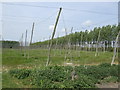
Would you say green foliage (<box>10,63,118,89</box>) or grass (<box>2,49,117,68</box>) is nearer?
green foliage (<box>10,63,118,89</box>)

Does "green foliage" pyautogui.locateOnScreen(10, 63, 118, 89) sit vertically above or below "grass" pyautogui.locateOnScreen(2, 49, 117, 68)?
above

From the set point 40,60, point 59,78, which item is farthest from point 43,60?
point 59,78

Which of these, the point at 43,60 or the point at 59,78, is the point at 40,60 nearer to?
the point at 43,60

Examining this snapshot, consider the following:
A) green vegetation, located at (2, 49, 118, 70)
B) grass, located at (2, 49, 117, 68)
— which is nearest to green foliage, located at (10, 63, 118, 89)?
green vegetation, located at (2, 49, 118, 70)

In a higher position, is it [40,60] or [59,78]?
[59,78]

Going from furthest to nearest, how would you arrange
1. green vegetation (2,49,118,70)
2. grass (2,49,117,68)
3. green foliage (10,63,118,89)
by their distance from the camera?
grass (2,49,117,68), green vegetation (2,49,118,70), green foliage (10,63,118,89)

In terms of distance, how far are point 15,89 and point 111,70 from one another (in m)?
8.04

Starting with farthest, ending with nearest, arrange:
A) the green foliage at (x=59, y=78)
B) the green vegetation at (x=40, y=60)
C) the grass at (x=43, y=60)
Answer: the grass at (x=43, y=60) < the green vegetation at (x=40, y=60) < the green foliage at (x=59, y=78)

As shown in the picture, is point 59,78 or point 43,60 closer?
point 59,78

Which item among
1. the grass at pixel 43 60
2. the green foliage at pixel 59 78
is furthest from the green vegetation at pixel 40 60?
the green foliage at pixel 59 78

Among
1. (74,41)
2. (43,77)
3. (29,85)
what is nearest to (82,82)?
(43,77)

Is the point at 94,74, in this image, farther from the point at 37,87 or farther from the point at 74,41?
the point at 74,41

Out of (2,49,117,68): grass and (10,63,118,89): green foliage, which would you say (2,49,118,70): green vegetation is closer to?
(2,49,117,68): grass

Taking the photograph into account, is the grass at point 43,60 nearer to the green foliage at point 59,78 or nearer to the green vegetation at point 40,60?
the green vegetation at point 40,60
